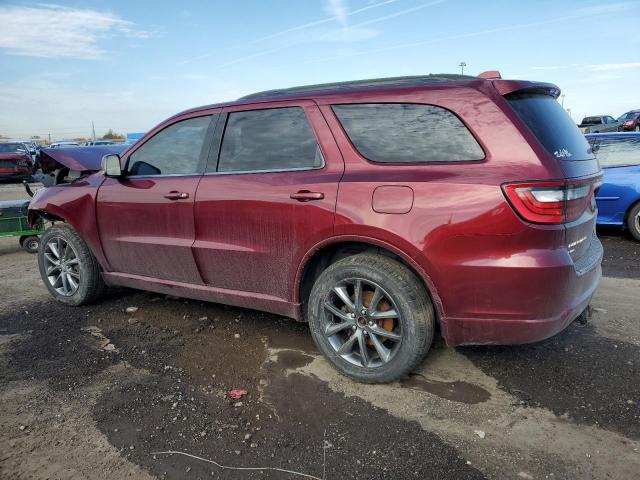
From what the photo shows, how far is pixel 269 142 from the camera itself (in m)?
3.54

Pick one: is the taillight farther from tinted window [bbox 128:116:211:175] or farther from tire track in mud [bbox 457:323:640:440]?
tinted window [bbox 128:116:211:175]

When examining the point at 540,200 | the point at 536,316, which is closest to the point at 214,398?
the point at 536,316

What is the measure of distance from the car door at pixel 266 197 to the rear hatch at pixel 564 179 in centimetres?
111

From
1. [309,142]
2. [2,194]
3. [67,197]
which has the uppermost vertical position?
[309,142]

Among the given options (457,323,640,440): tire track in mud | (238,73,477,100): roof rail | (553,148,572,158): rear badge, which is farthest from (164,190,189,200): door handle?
(553,148,572,158): rear badge

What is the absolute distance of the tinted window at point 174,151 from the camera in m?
3.90

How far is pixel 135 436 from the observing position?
2.71 m

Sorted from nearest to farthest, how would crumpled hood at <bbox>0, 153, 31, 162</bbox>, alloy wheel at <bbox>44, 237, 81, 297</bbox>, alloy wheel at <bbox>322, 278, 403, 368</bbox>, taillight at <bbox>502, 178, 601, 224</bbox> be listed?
taillight at <bbox>502, 178, 601, 224</bbox>, alloy wheel at <bbox>322, 278, 403, 368</bbox>, alloy wheel at <bbox>44, 237, 81, 297</bbox>, crumpled hood at <bbox>0, 153, 31, 162</bbox>

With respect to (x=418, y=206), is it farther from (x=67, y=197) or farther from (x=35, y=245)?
(x=35, y=245)

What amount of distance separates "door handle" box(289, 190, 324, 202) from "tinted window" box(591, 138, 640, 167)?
5.86 meters

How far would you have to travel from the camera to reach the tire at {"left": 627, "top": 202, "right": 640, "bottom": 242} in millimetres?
7004

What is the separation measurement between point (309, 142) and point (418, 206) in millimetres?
942

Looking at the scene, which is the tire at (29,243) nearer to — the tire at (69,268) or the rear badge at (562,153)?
the tire at (69,268)

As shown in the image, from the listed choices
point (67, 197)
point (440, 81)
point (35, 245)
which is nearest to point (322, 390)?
point (440, 81)
